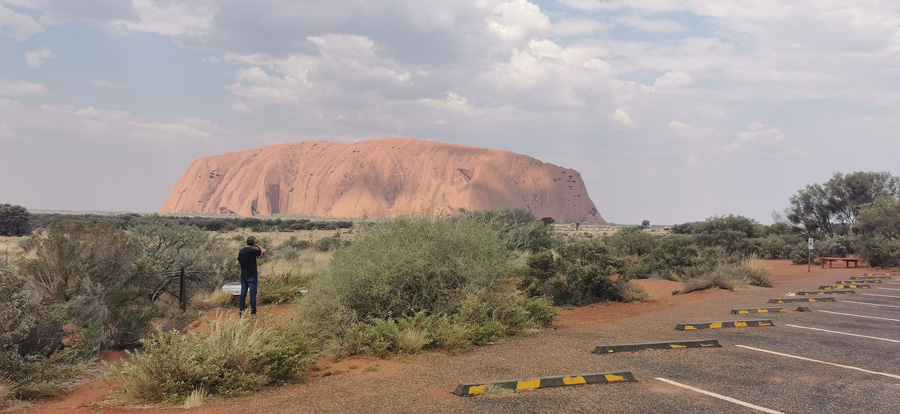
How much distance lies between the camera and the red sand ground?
5.75 meters

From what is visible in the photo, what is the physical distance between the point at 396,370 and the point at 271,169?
137 meters

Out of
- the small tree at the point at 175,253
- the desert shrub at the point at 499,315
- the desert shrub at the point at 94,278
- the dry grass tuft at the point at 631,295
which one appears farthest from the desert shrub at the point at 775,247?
the desert shrub at the point at 94,278

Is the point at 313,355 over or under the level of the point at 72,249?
under

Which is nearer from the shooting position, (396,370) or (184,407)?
(184,407)

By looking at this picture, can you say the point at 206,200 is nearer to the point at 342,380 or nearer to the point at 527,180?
the point at 527,180

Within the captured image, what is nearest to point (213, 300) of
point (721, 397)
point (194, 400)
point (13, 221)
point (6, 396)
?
point (6, 396)

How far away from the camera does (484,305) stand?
9.10 m

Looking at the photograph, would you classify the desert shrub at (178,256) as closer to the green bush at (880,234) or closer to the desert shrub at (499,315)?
the desert shrub at (499,315)

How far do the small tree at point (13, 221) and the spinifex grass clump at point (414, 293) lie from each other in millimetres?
41487

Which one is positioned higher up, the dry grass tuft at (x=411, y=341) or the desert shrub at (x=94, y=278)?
the desert shrub at (x=94, y=278)

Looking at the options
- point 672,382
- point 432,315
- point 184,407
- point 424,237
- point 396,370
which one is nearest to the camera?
point 184,407

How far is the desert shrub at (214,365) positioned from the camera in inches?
228

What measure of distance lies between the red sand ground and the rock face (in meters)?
98.0

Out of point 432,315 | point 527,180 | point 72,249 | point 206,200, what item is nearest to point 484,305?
point 432,315
